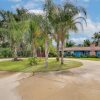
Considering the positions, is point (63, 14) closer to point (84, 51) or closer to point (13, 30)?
point (13, 30)

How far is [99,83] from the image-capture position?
17203mm

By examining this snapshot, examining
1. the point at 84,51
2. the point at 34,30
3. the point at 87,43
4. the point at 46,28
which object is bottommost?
the point at 84,51

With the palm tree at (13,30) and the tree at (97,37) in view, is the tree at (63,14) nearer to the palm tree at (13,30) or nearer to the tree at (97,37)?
the palm tree at (13,30)

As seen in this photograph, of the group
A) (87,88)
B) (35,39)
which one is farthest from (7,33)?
(87,88)

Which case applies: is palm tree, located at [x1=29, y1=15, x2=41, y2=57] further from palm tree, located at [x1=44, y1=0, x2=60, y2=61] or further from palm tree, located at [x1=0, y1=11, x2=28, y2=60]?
palm tree, located at [x1=0, y1=11, x2=28, y2=60]

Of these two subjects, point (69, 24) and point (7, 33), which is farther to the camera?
point (7, 33)

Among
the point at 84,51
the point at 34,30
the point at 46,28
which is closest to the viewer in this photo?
the point at 46,28

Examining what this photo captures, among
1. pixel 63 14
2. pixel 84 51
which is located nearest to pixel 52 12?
pixel 63 14

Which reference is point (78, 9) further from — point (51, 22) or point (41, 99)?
point (41, 99)

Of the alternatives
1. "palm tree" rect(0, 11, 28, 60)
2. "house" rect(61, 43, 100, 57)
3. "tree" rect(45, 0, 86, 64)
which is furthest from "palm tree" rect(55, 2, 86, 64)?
"house" rect(61, 43, 100, 57)

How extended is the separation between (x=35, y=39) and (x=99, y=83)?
19504 millimetres

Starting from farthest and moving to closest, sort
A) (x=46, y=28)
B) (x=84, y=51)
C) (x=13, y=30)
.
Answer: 1. (x=84, y=51)
2. (x=13, y=30)
3. (x=46, y=28)

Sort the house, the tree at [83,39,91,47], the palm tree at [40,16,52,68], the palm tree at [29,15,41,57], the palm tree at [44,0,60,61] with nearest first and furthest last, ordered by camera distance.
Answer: the palm tree at [29,15,41,57] < the palm tree at [40,16,52,68] < the palm tree at [44,0,60,61] < the house < the tree at [83,39,91,47]

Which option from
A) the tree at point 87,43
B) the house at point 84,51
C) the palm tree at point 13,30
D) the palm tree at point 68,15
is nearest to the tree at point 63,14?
the palm tree at point 68,15
